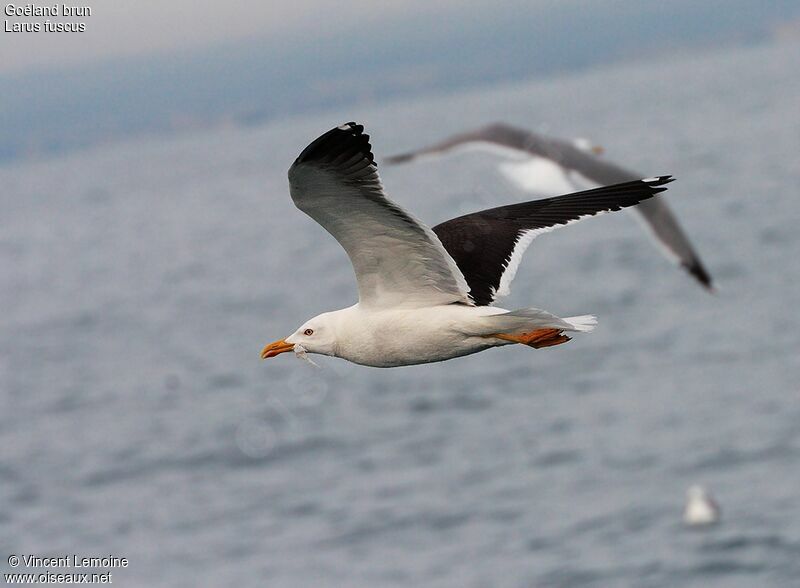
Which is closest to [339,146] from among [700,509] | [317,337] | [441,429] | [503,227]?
[317,337]

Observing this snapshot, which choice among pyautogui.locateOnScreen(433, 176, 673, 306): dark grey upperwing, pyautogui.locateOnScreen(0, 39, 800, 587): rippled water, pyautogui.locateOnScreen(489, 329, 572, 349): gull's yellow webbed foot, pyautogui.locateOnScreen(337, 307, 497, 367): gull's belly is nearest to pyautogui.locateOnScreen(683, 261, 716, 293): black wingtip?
pyautogui.locateOnScreen(433, 176, 673, 306): dark grey upperwing

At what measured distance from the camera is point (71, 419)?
4497cm

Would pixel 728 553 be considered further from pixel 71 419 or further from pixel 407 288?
pixel 71 419

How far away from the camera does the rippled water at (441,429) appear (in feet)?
86.8

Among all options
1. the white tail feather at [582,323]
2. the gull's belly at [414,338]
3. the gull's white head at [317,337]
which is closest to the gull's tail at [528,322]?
the white tail feather at [582,323]

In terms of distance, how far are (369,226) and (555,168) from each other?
34.5 ft

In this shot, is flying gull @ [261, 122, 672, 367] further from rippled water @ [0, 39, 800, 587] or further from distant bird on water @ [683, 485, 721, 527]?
distant bird on water @ [683, 485, 721, 527]

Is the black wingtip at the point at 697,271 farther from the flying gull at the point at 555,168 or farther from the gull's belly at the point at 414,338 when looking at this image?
the gull's belly at the point at 414,338

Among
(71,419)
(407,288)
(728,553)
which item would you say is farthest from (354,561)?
(71,419)

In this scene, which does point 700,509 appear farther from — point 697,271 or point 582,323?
point 582,323

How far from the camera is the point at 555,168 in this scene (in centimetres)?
1905

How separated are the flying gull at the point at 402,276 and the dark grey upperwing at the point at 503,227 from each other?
12 mm

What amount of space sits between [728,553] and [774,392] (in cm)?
831

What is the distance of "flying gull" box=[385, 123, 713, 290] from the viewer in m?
18.0
